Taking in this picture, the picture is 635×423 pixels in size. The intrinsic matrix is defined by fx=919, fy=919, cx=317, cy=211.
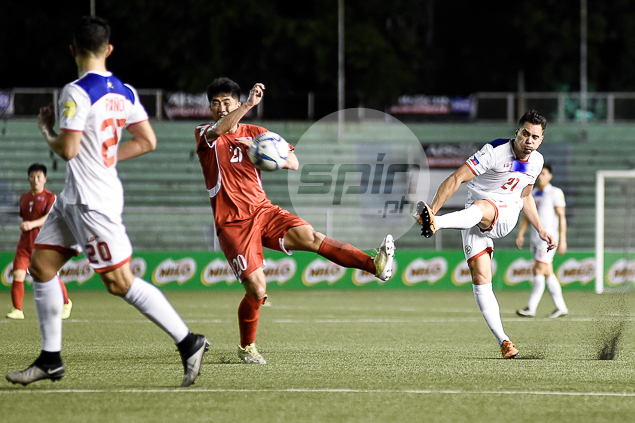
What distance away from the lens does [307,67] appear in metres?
30.1

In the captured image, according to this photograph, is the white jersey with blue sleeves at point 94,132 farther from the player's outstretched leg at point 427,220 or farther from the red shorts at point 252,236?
the player's outstretched leg at point 427,220

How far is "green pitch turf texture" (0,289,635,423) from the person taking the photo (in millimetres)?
4645

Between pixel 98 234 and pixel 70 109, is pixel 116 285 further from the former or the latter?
pixel 70 109

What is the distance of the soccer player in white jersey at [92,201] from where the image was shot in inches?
198

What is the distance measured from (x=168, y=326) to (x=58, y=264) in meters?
0.73

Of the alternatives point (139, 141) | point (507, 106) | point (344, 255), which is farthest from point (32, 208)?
point (507, 106)

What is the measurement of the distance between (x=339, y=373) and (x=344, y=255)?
88 centimetres

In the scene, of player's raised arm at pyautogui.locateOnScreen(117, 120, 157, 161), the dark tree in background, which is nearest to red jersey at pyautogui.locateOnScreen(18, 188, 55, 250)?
player's raised arm at pyautogui.locateOnScreen(117, 120, 157, 161)

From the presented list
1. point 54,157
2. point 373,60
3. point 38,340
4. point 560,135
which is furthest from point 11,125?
point 38,340

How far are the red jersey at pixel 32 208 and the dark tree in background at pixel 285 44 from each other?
1548cm

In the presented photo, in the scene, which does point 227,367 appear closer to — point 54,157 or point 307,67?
→ point 54,157

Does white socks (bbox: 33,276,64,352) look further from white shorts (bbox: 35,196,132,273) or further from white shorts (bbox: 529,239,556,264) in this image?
white shorts (bbox: 529,239,556,264)

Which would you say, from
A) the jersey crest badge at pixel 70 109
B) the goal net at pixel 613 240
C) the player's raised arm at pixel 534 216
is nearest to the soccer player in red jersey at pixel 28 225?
the player's raised arm at pixel 534 216

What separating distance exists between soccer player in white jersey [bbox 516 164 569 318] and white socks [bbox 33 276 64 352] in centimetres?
709
